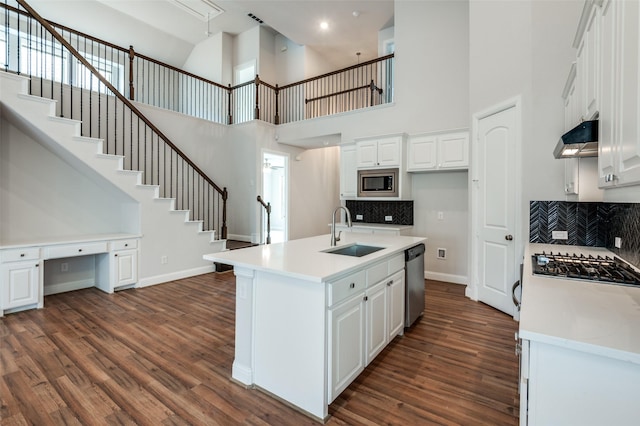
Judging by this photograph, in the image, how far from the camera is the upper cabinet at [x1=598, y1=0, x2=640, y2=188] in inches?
41.9

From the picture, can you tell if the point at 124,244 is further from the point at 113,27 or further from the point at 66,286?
the point at 113,27

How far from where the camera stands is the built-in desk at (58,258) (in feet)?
11.4

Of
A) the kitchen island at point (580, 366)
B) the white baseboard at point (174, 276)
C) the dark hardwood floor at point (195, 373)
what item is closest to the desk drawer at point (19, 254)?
the dark hardwood floor at point (195, 373)

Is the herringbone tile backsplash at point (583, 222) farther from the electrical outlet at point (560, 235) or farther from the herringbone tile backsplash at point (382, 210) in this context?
the herringbone tile backsplash at point (382, 210)

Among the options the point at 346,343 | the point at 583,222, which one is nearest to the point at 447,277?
the point at 583,222

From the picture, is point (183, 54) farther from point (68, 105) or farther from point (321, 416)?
point (321, 416)

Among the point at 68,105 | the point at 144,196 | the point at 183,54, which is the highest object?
the point at 183,54

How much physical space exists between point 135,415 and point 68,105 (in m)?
4.83

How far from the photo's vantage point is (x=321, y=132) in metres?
6.29

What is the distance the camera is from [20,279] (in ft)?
11.6

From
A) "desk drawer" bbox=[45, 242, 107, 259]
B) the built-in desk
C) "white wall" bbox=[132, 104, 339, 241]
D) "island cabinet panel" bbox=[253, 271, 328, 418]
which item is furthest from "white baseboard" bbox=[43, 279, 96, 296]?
"island cabinet panel" bbox=[253, 271, 328, 418]

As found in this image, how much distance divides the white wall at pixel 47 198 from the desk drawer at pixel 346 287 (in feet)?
12.7

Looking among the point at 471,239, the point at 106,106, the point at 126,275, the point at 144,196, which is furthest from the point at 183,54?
the point at 471,239

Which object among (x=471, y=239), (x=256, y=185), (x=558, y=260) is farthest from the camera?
(x=256, y=185)
